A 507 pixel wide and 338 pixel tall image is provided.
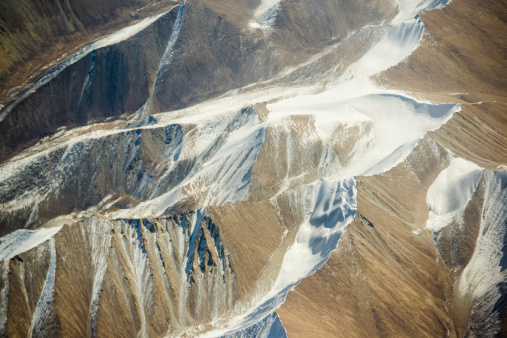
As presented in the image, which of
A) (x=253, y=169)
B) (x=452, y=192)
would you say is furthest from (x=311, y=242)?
(x=452, y=192)

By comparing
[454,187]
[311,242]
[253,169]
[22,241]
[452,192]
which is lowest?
[452,192]

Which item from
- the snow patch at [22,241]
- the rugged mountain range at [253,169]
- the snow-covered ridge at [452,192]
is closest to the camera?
the rugged mountain range at [253,169]

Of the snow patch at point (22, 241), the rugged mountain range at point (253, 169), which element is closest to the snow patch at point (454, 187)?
the rugged mountain range at point (253, 169)

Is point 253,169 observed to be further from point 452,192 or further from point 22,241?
point 22,241

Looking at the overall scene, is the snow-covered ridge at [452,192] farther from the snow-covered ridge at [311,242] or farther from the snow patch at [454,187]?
the snow-covered ridge at [311,242]

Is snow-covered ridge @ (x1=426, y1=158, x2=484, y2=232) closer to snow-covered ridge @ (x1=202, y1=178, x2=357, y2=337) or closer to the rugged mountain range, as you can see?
the rugged mountain range

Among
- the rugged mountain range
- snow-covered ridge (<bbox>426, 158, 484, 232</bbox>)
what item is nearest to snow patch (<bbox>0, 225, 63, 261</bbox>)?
the rugged mountain range

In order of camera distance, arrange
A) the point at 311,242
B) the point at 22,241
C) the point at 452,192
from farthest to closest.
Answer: the point at 452,192 → the point at 311,242 → the point at 22,241

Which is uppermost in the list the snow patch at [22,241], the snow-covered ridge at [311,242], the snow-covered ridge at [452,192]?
the snow patch at [22,241]
